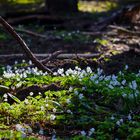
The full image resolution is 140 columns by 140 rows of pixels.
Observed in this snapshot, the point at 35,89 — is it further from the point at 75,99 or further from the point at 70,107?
the point at 70,107

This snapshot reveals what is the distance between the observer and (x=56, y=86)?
6.81m

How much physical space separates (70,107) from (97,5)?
17373mm

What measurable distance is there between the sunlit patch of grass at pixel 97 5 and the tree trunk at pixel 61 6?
2.63 metres

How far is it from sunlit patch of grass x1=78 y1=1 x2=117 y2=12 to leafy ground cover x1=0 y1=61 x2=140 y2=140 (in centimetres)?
1446

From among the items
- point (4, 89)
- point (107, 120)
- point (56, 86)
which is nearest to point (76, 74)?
point (56, 86)

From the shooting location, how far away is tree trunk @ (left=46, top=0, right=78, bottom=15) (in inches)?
709

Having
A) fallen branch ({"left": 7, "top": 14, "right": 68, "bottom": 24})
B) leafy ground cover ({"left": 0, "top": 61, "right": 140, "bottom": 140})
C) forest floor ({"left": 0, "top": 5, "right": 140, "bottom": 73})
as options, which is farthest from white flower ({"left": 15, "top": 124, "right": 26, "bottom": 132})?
fallen branch ({"left": 7, "top": 14, "right": 68, "bottom": 24})

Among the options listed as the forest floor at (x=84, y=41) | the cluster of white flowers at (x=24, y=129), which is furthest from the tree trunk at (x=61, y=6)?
the cluster of white flowers at (x=24, y=129)

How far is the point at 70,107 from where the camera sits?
5.98m

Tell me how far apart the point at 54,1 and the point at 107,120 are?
13031mm

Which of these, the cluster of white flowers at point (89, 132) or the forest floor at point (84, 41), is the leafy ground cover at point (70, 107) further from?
the forest floor at point (84, 41)

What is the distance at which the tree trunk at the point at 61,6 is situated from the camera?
709 inches

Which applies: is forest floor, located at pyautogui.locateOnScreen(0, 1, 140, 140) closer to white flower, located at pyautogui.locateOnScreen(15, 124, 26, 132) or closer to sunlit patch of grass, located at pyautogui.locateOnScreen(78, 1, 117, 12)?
white flower, located at pyautogui.locateOnScreen(15, 124, 26, 132)

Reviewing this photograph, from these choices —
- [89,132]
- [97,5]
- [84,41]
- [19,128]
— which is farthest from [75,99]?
[97,5]
